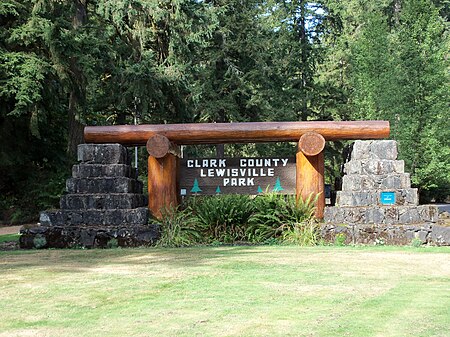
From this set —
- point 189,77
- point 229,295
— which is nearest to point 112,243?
point 229,295

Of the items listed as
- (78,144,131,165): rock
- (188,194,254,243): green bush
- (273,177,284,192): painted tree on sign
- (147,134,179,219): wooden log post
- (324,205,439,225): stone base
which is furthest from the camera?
(273,177,284,192): painted tree on sign

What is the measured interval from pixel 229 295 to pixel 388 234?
6442mm

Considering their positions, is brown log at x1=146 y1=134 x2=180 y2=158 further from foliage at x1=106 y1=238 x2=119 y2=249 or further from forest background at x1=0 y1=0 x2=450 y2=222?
forest background at x1=0 y1=0 x2=450 y2=222

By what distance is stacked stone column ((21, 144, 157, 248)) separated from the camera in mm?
11539

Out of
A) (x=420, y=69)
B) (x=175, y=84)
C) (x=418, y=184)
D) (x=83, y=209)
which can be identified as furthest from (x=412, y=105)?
(x=83, y=209)

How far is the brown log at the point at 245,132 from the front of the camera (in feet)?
39.4

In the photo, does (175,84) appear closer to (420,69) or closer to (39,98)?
(39,98)

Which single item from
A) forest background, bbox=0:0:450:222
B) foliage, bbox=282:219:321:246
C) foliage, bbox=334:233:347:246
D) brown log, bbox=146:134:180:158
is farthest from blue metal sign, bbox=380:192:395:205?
forest background, bbox=0:0:450:222

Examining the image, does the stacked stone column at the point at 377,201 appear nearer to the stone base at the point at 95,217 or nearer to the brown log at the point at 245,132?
the brown log at the point at 245,132

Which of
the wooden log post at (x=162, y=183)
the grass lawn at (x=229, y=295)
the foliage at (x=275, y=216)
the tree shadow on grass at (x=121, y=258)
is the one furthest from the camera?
the wooden log post at (x=162, y=183)

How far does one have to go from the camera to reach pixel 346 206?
11695 mm

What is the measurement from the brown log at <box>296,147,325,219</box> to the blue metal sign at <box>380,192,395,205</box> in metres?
1.22

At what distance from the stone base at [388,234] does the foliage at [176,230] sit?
2.56 m

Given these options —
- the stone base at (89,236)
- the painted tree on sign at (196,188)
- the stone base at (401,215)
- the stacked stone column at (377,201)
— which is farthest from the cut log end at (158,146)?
the stone base at (401,215)
